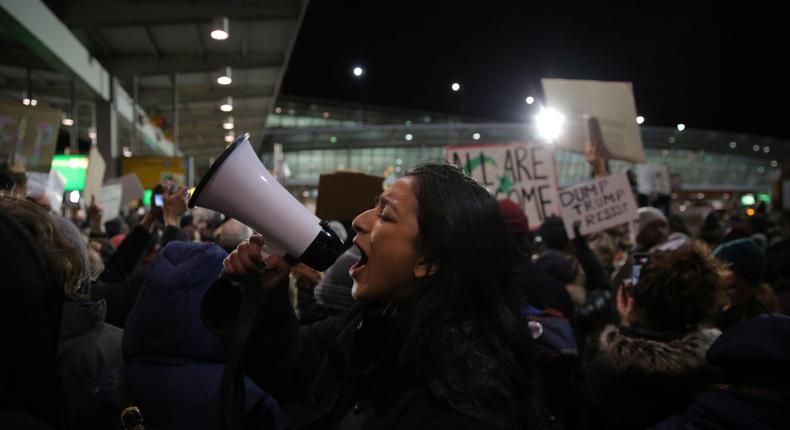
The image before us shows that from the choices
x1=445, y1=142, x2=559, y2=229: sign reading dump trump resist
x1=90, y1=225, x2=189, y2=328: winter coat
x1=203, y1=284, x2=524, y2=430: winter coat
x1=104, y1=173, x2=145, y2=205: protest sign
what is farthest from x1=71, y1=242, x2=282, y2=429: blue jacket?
x1=104, y1=173, x2=145, y2=205: protest sign

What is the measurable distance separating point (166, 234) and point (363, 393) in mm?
2387

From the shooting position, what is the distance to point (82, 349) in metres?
2.56

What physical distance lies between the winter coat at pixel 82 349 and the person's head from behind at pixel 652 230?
17.3 ft

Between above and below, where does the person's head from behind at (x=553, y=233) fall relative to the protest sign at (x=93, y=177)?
below

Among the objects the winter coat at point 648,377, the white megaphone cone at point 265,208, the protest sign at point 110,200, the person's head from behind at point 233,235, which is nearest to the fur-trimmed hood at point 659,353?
the winter coat at point 648,377

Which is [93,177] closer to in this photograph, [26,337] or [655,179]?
[26,337]

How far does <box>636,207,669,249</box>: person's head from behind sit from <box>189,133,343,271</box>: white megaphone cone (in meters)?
5.42

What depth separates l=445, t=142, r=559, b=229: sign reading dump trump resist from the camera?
6344 mm

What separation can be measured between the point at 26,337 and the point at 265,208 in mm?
626

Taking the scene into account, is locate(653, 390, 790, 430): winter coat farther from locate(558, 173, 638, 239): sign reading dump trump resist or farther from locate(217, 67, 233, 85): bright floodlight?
locate(217, 67, 233, 85): bright floodlight

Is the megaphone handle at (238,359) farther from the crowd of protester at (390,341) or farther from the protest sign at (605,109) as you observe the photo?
the protest sign at (605,109)

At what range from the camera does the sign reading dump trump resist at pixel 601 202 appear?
5.75 metres

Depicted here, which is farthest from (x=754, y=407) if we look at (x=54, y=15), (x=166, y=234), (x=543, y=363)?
(x=54, y=15)

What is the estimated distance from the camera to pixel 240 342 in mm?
1601
